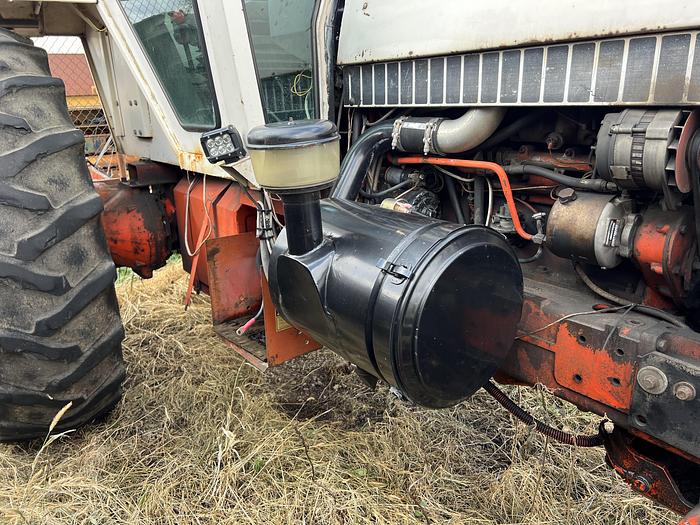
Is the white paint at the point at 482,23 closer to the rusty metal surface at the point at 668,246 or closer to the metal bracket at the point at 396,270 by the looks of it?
the rusty metal surface at the point at 668,246

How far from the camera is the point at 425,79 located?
1.75 m

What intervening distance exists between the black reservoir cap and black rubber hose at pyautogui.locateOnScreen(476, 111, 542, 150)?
1.85 ft

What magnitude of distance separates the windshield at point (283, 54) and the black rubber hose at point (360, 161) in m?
0.33

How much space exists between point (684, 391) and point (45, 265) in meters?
1.75

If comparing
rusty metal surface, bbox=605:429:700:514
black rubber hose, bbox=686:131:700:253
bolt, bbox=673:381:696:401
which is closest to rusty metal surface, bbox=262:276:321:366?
rusty metal surface, bbox=605:429:700:514

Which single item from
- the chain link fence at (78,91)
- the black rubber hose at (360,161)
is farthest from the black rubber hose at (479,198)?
the chain link fence at (78,91)

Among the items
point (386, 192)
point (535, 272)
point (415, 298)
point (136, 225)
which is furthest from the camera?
point (136, 225)

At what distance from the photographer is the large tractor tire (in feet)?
5.39

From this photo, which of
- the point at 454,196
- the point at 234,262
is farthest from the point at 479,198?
the point at 234,262

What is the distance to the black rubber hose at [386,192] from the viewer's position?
197 centimetres

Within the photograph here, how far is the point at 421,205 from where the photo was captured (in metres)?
1.94

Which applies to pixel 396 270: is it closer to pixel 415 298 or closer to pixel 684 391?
pixel 415 298

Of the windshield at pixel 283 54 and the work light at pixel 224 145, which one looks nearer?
the work light at pixel 224 145

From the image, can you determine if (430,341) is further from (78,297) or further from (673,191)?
(78,297)
